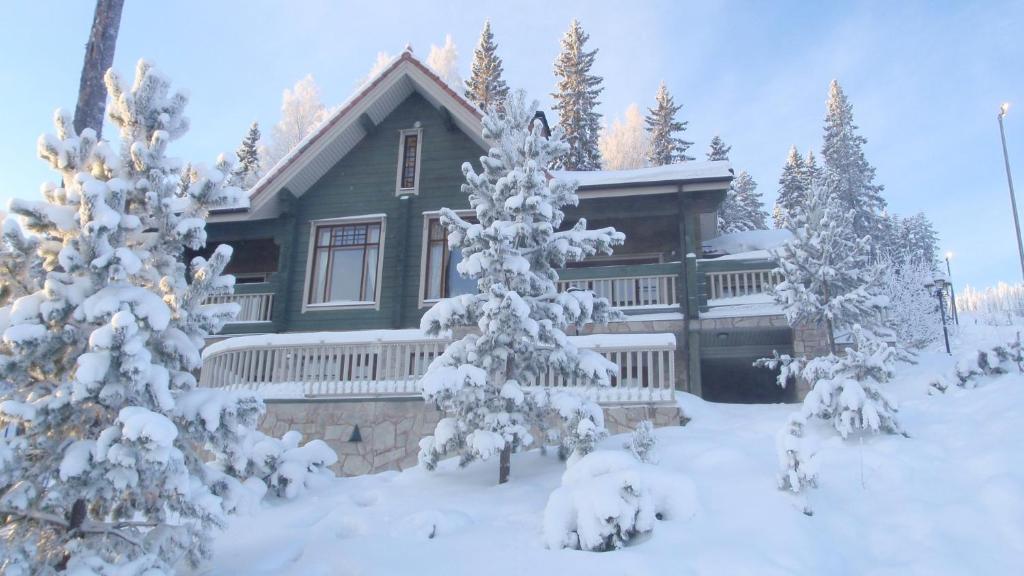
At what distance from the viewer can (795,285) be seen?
11203 mm

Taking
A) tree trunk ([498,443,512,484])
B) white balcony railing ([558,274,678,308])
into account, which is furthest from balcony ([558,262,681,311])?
tree trunk ([498,443,512,484])

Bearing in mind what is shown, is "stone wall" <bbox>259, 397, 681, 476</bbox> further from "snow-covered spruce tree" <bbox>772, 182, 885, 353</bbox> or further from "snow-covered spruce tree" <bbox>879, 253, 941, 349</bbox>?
"snow-covered spruce tree" <bbox>879, 253, 941, 349</bbox>

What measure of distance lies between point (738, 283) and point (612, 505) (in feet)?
30.0

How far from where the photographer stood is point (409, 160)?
1539cm

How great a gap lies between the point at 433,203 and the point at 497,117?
6.57m

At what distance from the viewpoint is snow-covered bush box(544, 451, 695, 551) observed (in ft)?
17.6

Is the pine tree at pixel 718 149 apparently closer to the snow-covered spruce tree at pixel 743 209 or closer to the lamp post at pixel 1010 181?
the snow-covered spruce tree at pixel 743 209

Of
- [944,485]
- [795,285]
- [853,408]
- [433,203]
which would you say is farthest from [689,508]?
[433,203]

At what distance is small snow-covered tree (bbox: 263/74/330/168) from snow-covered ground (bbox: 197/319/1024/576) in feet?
110

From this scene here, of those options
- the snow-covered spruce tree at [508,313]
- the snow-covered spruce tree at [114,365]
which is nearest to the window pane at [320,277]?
the snow-covered spruce tree at [508,313]

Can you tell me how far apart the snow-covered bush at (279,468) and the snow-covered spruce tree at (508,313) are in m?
1.44

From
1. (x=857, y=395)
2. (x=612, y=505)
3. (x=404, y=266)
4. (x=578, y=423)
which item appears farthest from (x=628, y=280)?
(x=612, y=505)

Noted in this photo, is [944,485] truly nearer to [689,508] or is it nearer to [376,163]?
[689,508]

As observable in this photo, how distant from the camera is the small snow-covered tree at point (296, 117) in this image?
3834 centimetres
